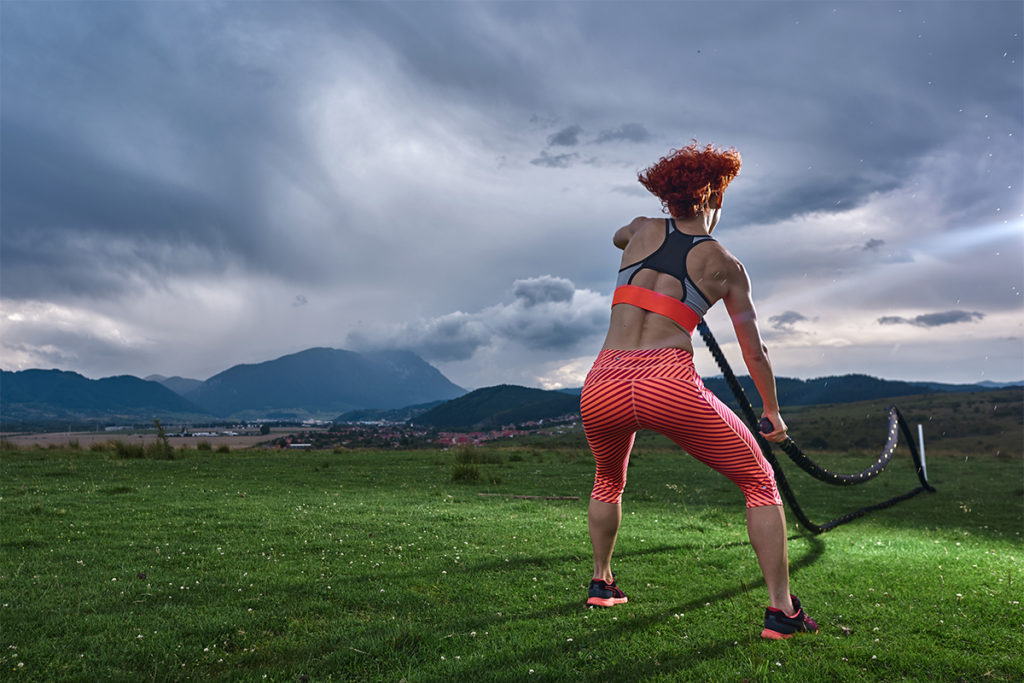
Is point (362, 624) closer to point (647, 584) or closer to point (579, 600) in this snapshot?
point (579, 600)

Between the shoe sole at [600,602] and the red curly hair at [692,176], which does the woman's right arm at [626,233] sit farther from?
the shoe sole at [600,602]

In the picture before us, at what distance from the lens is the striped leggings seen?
392 cm

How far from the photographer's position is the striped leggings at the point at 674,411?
12.8 ft

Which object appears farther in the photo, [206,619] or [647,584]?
[647,584]

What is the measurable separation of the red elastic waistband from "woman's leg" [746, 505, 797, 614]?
4.61ft

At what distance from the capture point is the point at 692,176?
4.22 meters

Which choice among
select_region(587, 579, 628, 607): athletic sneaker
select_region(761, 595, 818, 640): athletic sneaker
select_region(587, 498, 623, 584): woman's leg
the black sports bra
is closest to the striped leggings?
the black sports bra

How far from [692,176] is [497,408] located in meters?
168

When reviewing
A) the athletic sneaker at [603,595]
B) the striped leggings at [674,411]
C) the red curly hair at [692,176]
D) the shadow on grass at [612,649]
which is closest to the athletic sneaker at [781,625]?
the shadow on grass at [612,649]

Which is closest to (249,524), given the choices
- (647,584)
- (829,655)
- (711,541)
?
(647,584)

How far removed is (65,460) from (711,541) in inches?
826

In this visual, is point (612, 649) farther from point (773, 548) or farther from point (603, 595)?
point (773, 548)

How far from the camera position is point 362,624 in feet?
14.3

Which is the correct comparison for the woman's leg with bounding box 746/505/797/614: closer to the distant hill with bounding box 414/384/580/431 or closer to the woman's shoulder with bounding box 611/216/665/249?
the woman's shoulder with bounding box 611/216/665/249
